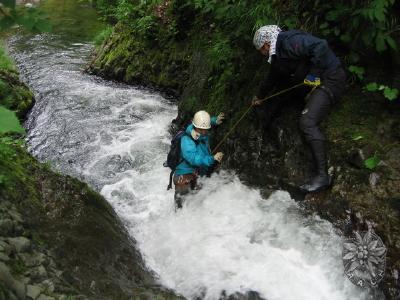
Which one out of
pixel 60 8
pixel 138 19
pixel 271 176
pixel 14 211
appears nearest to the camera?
pixel 14 211

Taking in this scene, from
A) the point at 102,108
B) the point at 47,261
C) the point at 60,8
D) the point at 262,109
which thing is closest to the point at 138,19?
the point at 102,108

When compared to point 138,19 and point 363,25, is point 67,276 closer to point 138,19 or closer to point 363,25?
point 363,25

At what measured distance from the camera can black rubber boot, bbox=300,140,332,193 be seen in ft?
16.5

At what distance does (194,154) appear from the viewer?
19.0 ft

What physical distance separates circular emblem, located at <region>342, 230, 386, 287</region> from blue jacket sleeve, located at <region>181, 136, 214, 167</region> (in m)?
2.18

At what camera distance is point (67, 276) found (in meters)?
Answer: 4.17

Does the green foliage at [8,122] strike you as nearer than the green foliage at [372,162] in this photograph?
Yes

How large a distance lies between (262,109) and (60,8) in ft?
68.4

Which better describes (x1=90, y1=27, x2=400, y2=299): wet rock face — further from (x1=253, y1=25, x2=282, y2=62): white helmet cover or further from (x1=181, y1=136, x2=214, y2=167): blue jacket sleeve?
(x1=253, y1=25, x2=282, y2=62): white helmet cover

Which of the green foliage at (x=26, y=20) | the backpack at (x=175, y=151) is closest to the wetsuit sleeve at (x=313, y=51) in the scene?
the backpack at (x=175, y=151)

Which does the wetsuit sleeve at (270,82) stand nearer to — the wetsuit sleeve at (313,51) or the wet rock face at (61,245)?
the wetsuit sleeve at (313,51)

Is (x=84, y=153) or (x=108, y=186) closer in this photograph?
(x=108, y=186)

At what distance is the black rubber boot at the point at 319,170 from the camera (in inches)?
198

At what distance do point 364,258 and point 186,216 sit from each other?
280 centimetres
